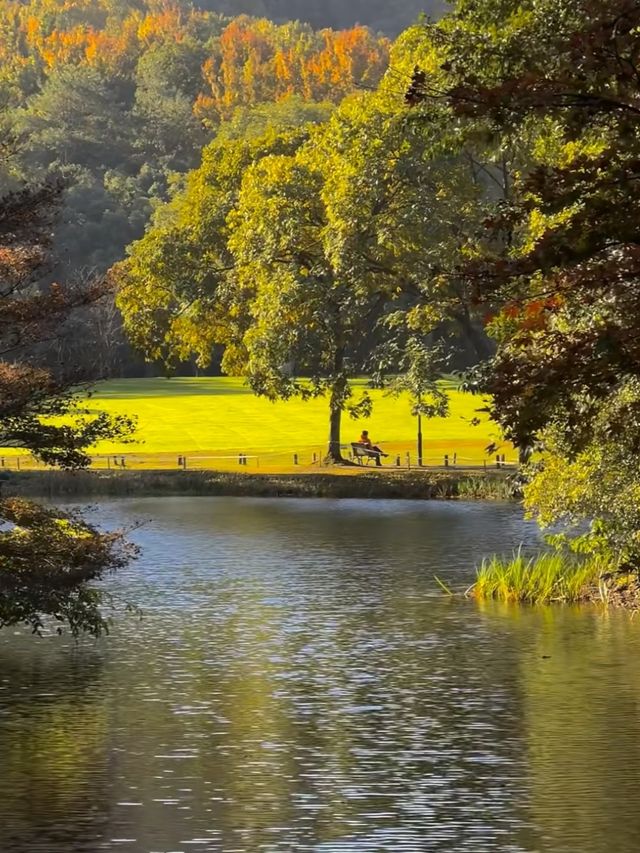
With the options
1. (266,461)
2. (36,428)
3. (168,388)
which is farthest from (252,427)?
(36,428)

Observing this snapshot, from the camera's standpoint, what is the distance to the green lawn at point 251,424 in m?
81.4

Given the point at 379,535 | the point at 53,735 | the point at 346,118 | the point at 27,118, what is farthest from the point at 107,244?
the point at 53,735

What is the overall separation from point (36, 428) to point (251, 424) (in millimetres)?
64208

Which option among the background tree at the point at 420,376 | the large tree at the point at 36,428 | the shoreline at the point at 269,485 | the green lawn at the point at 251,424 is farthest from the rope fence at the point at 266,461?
the large tree at the point at 36,428

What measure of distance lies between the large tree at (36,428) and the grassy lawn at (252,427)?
41.5m

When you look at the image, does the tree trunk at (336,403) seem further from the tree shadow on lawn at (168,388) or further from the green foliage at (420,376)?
the tree shadow on lawn at (168,388)

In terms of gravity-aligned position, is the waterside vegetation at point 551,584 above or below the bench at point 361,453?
below

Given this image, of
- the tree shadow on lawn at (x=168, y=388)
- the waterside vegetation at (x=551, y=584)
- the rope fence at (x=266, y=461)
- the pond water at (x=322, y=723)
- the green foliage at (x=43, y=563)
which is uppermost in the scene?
the tree shadow on lawn at (x=168, y=388)

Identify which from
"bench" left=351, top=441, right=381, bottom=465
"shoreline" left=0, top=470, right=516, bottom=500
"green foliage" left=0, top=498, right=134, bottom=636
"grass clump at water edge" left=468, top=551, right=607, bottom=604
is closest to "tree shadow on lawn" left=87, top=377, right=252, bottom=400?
"bench" left=351, top=441, right=381, bottom=465

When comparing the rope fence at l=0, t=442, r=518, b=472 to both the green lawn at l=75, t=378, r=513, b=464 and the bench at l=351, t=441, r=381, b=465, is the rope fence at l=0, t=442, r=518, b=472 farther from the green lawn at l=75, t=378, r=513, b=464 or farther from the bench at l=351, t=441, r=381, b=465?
→ the green lawn at l=75, t=378, r=513, b=464

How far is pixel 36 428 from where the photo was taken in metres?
27.2

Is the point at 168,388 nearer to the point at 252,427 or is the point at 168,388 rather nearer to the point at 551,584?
the point at 252,427

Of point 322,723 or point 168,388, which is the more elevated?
point 168,388

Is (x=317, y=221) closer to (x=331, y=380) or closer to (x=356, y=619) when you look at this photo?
(x=331, y=380)
